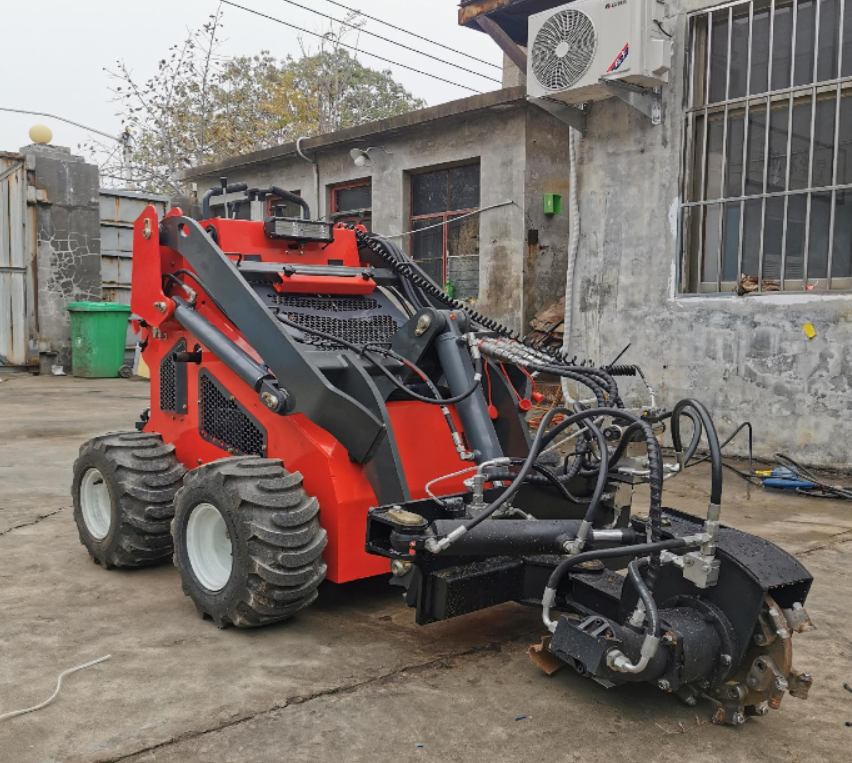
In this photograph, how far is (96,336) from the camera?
14.7 meters

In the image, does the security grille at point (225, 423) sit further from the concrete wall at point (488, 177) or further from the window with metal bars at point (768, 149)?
the concrete wall at point (488, 177)

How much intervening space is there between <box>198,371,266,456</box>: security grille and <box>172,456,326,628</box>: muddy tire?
13.7 inches

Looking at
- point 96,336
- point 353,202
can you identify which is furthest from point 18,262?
point 353,202

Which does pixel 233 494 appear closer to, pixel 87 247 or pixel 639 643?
pixel 639 643

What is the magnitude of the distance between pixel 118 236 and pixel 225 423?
13351mm

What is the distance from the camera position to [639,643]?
2.54 meters

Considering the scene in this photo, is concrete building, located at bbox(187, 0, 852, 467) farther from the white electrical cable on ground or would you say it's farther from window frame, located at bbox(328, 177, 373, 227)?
the white electrical cable on ground

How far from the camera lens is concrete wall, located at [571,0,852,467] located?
268 inches

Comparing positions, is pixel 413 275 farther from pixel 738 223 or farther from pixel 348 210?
pixel 348 210

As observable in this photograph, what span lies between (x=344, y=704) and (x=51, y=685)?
3.31 ft

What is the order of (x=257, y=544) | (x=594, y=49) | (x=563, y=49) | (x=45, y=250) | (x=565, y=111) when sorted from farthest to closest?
(x=45, y=250) < (x=565, y=111) < (x=563, y=49) < (x=594, y=49) < (x=257, y=544)

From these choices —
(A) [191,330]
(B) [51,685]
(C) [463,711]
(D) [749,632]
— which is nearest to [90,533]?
(A) [191,330]

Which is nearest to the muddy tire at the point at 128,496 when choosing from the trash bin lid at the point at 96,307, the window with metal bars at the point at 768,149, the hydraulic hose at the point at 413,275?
the hydraulic hose at the point at 413,275

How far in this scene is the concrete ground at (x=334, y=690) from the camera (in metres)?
2.54
